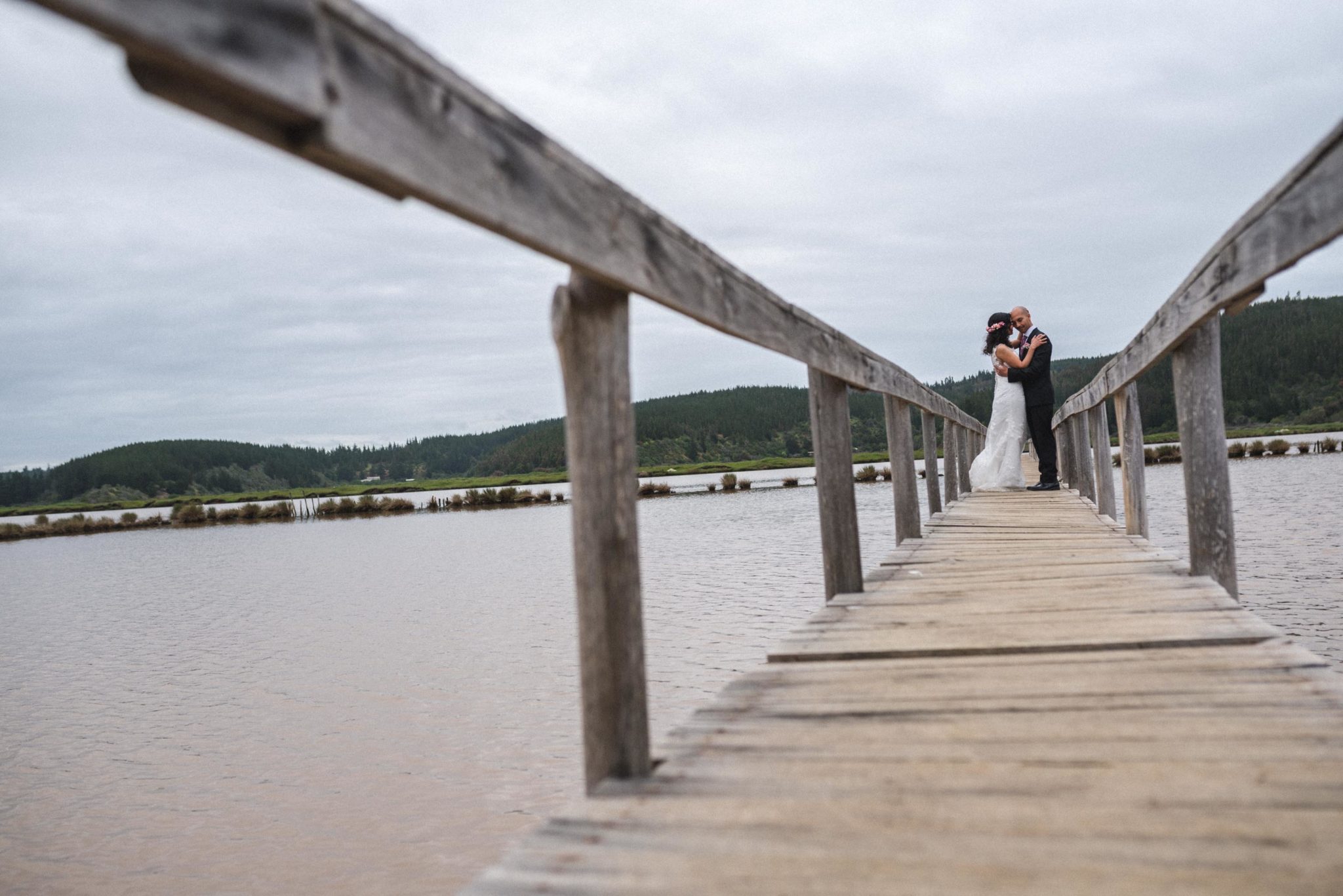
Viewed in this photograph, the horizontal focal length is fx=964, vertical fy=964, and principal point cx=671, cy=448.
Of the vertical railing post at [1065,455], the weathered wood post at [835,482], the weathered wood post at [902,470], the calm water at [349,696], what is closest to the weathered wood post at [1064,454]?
the vertical railing post at [1065,455]

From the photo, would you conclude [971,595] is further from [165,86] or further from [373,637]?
[373,637]

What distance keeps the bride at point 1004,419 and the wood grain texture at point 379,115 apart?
29.6 feet

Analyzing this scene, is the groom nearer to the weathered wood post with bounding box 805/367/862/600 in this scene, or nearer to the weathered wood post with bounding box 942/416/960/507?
the weathered wood post with bounding box 942/416/960/507

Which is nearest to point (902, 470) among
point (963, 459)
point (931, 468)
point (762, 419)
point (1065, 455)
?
point (931, 468)

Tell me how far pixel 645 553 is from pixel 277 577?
23.3 ft

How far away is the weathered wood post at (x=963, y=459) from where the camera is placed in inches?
494

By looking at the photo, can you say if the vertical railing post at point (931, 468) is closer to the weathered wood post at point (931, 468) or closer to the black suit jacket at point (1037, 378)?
the weathered wood post at point (931, 468)

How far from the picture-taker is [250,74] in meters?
1.12

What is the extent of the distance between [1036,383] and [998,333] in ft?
2.51

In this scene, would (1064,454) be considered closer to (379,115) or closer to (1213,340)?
(1213,340)

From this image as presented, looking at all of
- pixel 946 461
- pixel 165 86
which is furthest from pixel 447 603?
pixel 165 86

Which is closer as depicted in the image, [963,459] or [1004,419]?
[1004,419]

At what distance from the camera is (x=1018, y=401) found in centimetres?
1091

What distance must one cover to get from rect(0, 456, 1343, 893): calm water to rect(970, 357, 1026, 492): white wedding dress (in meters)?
1.79
